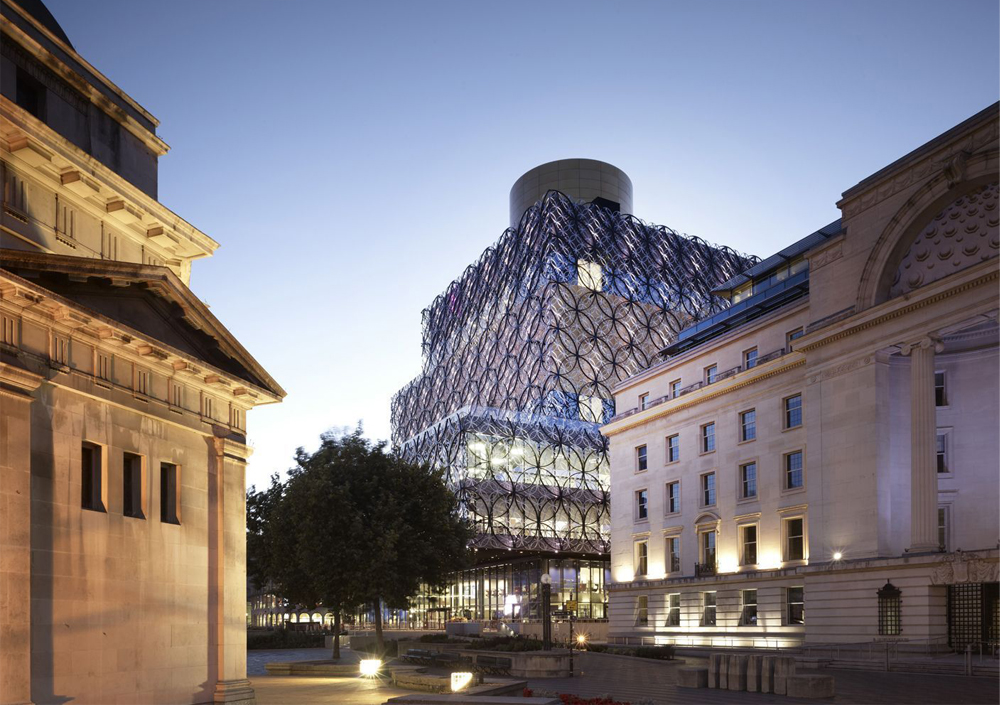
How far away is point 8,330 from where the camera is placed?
58.1 ft

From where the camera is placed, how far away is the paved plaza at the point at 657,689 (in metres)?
26.6

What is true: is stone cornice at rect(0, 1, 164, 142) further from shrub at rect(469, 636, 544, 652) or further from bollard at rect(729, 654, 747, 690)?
shrub at rect(469, 636, 544, 652)

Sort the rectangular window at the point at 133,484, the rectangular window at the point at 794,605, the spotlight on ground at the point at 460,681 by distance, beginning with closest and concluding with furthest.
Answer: the rectangular window at the point at 133,484 < the spotlight on ground at the point at 460,681 < the rectangular window at the point at 794,605

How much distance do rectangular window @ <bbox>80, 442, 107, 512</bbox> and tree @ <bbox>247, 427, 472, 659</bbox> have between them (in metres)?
26.4

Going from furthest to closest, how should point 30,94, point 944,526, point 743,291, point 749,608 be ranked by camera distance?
point 743,291 → point 749,608 → point 944,526 → point 30,94

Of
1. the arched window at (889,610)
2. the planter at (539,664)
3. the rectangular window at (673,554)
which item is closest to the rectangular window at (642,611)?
the rectangular window at (673,554)

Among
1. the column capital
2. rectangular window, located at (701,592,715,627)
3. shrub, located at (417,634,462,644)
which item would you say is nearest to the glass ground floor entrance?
shrub, located at (417,634,462,644)

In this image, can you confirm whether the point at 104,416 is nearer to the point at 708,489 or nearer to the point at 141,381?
the point at 141,381

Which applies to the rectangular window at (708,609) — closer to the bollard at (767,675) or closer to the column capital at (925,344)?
the column capital at (925,344)

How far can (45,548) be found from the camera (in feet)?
60.7

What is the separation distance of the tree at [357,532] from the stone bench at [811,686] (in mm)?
23185

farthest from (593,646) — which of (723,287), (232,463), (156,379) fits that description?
(156,379)

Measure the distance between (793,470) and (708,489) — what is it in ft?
28.3

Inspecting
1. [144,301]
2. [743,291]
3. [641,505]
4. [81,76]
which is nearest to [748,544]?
[641,505]
